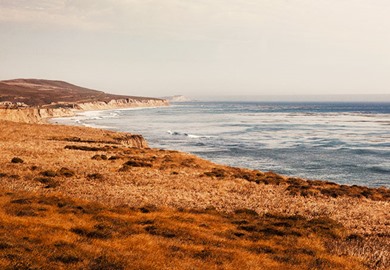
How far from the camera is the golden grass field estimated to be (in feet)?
48.5

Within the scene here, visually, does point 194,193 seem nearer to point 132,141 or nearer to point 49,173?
point 49,173

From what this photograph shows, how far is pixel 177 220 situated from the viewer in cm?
A: 2094

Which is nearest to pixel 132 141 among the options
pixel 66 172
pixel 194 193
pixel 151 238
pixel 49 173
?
pixel 66 172

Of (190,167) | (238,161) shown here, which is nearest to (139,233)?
(190,167)

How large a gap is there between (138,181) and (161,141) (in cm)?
5218

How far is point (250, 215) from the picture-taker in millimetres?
23734

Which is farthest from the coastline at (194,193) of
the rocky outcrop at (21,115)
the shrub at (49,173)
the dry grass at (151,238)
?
the rocky outcrop at (21,115)

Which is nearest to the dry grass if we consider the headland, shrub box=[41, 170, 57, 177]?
the headland

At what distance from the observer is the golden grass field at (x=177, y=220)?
48.5ft

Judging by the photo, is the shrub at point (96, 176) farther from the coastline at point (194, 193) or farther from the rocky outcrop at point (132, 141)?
the rocky outcrop at point (132, 141)

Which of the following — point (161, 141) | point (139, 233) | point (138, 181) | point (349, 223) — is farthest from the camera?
point (161, 141)

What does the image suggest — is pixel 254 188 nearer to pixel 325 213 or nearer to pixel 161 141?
pixel 325 213

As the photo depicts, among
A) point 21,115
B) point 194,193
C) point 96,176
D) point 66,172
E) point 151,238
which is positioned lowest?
point 194,193

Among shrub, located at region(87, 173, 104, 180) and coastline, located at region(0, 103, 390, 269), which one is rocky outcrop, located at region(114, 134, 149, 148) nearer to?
coastline, located at region(0, 103, 390, 269)
